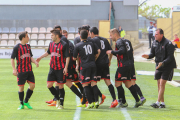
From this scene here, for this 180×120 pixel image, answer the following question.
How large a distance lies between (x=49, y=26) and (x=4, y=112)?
26037 mm

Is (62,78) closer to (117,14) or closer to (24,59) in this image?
(24,59)

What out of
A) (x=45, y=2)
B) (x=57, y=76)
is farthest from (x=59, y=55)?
(x=45, y=2)

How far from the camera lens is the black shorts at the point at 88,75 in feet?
22.4

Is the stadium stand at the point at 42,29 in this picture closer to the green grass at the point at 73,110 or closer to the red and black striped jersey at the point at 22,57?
the green grass at the point at 73,110

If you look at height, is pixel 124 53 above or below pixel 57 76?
above

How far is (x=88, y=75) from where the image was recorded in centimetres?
684

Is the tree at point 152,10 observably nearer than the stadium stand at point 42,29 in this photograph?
No

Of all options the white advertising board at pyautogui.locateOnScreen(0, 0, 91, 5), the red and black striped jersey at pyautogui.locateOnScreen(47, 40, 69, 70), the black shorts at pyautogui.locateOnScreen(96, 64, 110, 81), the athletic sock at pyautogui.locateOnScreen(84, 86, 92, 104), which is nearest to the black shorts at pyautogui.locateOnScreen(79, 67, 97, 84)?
the athletic sock at pyautogui.locateOnScreen(84, 86, 92, 104)

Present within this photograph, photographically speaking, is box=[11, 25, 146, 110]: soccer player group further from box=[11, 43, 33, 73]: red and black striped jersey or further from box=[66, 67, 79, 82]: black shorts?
box=[66, 67, 79, 82]: black shorts

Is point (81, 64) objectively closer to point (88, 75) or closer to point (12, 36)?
point (88, 75)

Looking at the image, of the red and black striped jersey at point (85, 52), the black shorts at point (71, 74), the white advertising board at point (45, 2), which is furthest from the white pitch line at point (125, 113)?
the white advertising board at point (45, 2)

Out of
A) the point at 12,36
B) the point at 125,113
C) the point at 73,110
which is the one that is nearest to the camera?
the point at 125,113

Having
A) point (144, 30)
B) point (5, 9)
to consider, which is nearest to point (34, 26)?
point (5, 9)

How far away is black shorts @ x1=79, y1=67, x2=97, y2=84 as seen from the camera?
6833 mm
